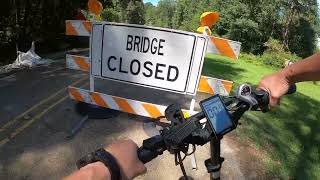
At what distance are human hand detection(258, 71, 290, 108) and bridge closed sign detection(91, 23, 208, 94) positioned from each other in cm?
387

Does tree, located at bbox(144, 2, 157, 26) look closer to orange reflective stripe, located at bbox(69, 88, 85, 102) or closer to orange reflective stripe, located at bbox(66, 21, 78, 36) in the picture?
orange reflective stripe, located at bbox(69, 88, 85, 102)

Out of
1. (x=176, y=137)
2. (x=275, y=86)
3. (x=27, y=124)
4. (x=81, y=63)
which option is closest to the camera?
(x=176, y=137)

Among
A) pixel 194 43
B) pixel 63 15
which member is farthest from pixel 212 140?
pixel 63 15

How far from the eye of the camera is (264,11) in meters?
54.5

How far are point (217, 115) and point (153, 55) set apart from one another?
4490mm

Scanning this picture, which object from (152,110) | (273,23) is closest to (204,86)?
(152,110)

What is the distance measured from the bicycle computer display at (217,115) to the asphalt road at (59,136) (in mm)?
2697

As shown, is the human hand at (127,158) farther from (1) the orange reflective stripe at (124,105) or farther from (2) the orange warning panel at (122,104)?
(1) the orange reflective stripe at (124,105)

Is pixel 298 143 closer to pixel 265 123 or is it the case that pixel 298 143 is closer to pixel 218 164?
pixel 265 123

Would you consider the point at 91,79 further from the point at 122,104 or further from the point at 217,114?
the point at 217,114

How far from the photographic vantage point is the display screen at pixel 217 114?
1598mm

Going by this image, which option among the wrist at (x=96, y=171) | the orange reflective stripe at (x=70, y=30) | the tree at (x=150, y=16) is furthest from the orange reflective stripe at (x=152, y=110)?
the tree at (x=150, y=16)

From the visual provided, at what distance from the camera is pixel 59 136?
692 centimetres

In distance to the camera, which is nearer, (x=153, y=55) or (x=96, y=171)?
(x=96, y=171)
